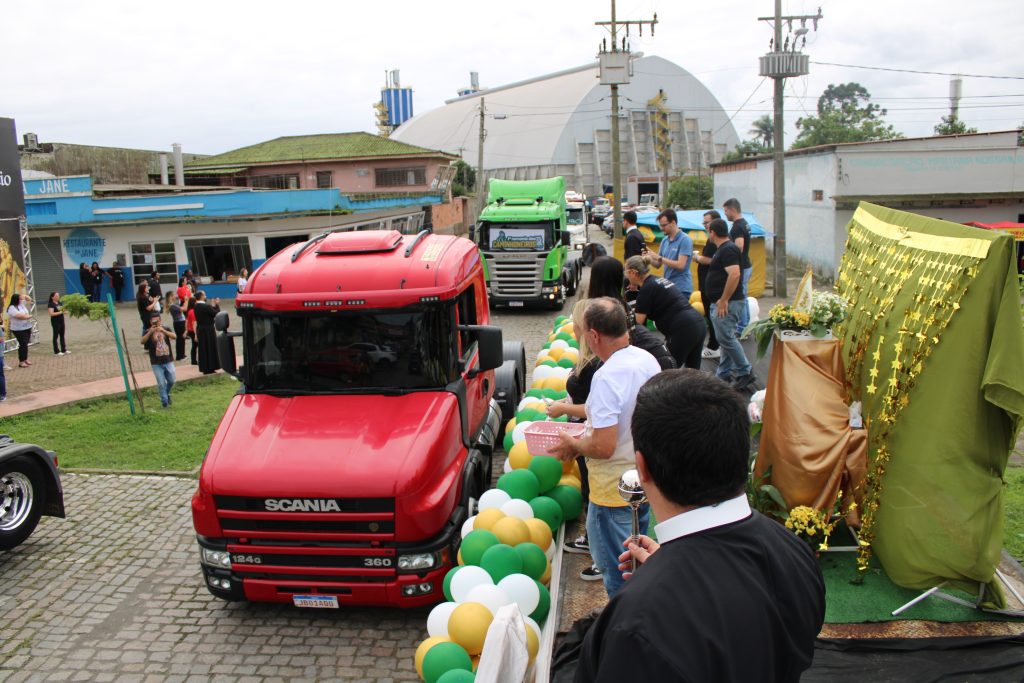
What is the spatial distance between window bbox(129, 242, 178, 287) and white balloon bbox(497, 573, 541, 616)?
2914cm

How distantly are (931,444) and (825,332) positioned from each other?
131cm

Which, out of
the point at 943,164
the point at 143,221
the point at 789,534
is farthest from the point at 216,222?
the point at 789,534

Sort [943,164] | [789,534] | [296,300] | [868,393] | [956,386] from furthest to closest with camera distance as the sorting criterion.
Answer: [943,164] → [296,300] → [868,393] → [956,386] → [789,534]

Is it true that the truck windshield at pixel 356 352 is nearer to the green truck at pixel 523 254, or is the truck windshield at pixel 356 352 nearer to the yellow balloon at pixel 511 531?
the yellow balloon at pixel 511 531

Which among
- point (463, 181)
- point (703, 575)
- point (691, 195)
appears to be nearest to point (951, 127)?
point (691, 195)

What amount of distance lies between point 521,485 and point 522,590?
4.42ft

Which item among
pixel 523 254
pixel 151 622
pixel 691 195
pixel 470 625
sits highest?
pixel 691 195

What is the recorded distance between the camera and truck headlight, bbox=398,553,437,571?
5531 mm

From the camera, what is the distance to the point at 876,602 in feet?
16.9

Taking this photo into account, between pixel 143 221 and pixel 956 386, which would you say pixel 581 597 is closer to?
pixel 956 386

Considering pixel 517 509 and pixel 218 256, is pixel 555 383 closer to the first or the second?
pixel 517 509

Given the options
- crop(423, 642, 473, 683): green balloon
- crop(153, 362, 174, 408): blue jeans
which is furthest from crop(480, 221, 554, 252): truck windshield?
crop(423, 642, 473, 683): green balloon

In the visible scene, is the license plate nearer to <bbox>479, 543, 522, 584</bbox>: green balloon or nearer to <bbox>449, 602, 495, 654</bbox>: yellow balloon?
<bbox>479, 543, 522, 584</bbox>: green balloon

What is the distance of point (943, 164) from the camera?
2352 centimetres
